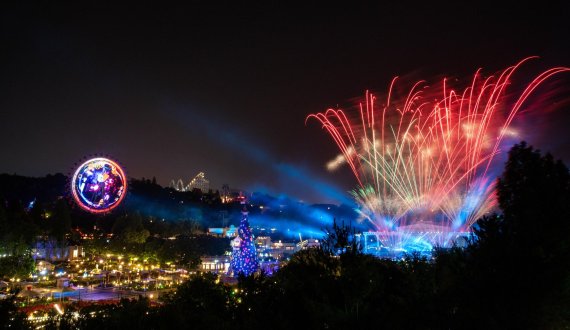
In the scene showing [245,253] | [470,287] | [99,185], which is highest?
[99,185]

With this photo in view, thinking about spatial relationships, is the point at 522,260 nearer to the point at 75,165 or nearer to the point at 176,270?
the point at 75,165

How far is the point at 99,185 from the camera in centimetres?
3183

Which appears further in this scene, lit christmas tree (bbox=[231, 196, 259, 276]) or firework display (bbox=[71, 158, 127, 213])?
lit christmas tree (bbox=[231, 196, 259, 276])

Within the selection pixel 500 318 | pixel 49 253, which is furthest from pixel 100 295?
pixel 500 318

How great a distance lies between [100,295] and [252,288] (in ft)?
76.5

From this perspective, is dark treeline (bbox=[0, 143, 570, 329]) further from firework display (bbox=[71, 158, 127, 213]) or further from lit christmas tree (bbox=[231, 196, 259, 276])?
lit christmas tree (bbox=[231, 196, 259, 276])

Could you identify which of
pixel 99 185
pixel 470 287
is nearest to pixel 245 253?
pixel 99 185

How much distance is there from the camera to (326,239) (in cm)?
1230

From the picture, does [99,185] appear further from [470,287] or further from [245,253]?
[470,287]

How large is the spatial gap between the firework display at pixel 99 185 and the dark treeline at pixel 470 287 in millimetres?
18333

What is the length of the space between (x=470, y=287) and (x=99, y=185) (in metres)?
27.1

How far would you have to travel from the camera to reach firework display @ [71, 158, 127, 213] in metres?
30.6

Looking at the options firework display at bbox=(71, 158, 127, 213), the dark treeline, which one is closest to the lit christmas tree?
firework display at bbox=(71, 158, 127, 213)

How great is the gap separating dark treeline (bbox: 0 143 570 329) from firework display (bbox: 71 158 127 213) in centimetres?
1833
